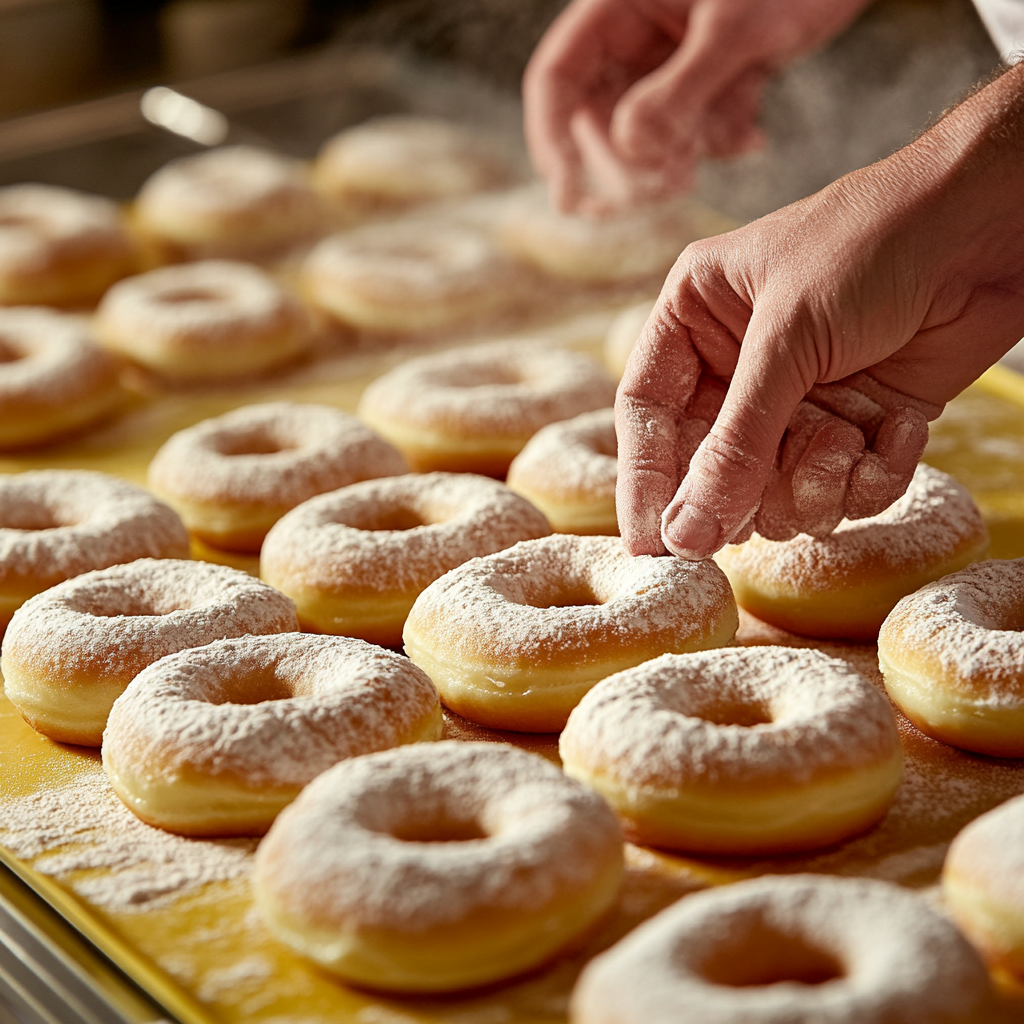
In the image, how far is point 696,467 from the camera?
1.78 metres

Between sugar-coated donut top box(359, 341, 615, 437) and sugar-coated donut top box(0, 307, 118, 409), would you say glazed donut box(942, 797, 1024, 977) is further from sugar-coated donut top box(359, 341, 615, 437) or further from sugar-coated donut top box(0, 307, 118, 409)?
sugar-coated donut top box(0, 307, 118, 409)

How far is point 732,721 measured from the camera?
5.64 feet

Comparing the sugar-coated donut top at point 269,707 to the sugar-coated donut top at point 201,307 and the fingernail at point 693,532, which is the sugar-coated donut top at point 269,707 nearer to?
the fingernail at point 693,532

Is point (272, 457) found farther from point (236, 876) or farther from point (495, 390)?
point (236, 876)

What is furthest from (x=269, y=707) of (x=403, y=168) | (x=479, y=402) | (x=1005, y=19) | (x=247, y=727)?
(x=403, y=168)

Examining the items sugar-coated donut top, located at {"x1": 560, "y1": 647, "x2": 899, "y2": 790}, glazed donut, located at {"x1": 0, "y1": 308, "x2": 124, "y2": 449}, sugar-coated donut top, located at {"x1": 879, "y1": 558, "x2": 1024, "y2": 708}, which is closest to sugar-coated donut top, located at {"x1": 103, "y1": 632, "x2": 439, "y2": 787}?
sugar-coated donut top, located at {"x1": 560, "y1": 647, "x2": 899, "y2": 790}

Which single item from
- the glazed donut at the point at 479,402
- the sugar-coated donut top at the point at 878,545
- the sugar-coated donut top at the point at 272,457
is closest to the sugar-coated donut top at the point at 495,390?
the glazed donut at the point at 479,402

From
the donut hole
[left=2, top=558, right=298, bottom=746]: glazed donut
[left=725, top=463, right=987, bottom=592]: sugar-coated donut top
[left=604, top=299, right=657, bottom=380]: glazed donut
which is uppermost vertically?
[left=604, top=299, right=657, bottom=380]: glazed donut

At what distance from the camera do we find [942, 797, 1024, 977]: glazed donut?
1.35 m

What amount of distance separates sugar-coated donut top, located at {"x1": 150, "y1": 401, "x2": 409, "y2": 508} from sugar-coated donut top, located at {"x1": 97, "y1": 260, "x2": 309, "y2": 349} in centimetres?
40

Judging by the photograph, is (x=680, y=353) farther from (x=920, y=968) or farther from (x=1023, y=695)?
(x=920, y=968)

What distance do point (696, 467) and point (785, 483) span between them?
25cm

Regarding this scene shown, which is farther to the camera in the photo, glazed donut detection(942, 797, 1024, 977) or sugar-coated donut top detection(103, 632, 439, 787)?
sugar-coated donut top detection(103, 632, 439, 787)

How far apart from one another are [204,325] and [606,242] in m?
1.02
